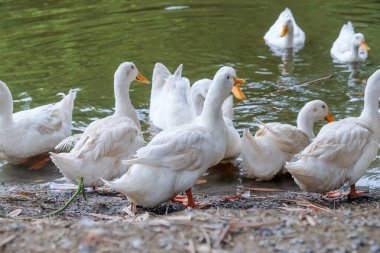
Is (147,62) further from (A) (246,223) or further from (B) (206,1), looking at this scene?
(A) (246,223)

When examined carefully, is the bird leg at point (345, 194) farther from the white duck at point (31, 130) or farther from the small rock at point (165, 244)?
the white duck at point (31, 130)

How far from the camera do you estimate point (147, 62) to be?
43.6ft

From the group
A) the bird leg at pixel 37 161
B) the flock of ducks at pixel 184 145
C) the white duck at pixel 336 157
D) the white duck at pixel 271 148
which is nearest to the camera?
the flock of ducks at pixel 184 145

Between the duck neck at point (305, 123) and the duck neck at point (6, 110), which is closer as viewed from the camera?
the duck neck at point (305, 123)

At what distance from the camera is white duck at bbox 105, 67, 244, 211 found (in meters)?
6.33

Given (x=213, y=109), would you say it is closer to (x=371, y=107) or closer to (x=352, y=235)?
(x=371, y=107)

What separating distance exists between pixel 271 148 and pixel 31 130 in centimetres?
313

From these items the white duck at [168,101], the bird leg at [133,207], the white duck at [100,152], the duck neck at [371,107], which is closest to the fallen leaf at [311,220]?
the bird leg at [133,207]

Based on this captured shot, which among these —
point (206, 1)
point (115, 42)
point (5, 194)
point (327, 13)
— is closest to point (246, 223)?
point (5, 194)

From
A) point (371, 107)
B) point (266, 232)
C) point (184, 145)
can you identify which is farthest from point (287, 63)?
point (266, 232)

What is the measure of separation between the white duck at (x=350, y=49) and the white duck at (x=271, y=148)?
5.10 metres

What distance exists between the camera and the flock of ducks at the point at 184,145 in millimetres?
6453

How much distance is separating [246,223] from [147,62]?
8734 millimetres

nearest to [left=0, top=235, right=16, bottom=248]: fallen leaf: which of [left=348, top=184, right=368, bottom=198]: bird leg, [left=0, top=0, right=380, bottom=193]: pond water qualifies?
[left=0, top=0, right=380, bottom=193]: pond water
